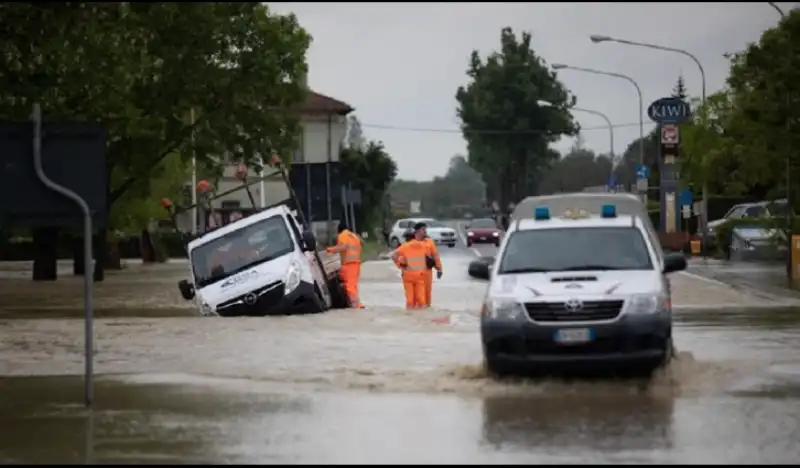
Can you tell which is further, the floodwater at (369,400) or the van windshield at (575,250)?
the van windshield at (575,250)

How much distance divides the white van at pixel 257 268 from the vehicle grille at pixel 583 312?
35.3ft

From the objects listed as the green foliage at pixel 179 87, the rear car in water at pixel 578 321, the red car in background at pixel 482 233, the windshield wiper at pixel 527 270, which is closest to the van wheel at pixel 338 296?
the green foliage at pixel 179 87

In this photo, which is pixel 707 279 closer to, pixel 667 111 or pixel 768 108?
pixel 768 108

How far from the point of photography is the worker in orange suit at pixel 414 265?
2591 centimetres

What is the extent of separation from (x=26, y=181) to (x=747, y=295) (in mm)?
20096

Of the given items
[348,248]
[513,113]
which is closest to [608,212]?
[348,248]

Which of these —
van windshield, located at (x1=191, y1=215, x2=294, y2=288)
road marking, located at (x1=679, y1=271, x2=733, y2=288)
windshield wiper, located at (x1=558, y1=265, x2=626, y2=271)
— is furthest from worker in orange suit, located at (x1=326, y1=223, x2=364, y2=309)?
windshield wiper, located at (x1=558, y1=265, x2=626, y2=271)

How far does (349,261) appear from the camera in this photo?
2741 cm

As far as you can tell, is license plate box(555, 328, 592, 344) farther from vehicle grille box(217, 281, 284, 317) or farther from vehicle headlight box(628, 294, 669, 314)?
vehicle grille box(217, 281, 284, 317)

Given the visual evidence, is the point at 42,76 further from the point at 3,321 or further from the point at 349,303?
the point at 349,303

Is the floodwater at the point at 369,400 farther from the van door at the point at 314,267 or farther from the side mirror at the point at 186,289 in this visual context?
the side mirror at the point at 186,289

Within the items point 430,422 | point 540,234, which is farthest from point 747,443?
point 540,234

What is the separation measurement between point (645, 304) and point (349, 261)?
13.0m

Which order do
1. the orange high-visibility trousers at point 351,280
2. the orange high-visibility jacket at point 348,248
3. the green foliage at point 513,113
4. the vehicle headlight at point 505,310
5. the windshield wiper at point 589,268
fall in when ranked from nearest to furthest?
the vehicle headlight at point 505,310 < the windshield wiper at point 589,268 < the orange high-visibility jacket at point 348,248 < the orange high-visibility trousers at point 351,280 < the green foliage at point 513,113
